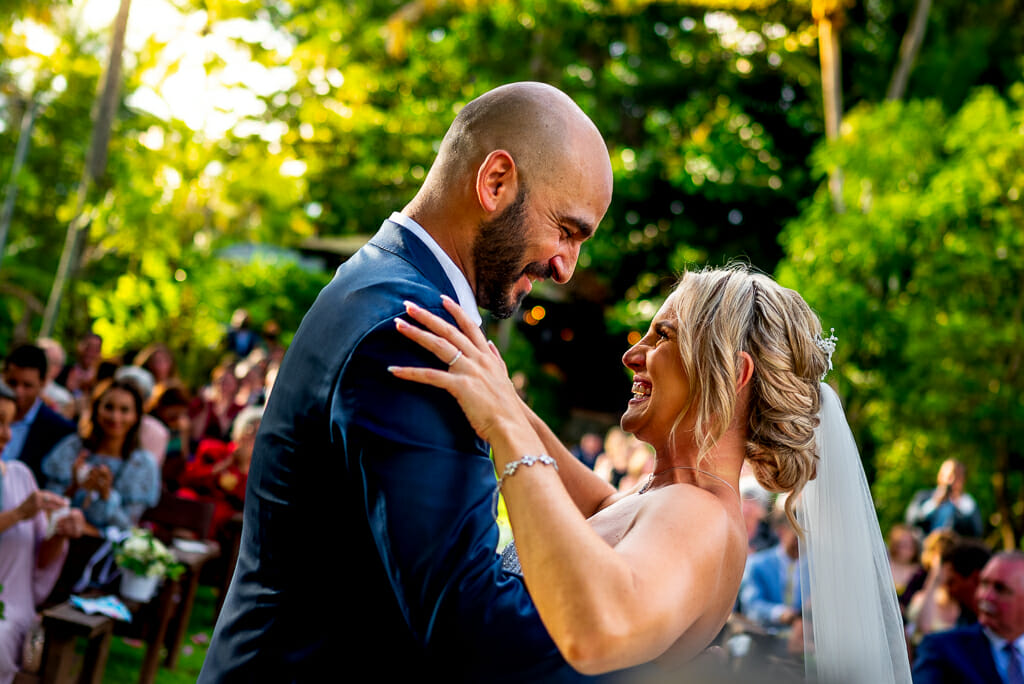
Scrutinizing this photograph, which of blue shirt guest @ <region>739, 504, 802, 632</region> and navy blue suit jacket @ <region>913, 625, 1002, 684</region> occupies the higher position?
navy blue suit jacket @ <region>913, 625, 1002, 684</region>

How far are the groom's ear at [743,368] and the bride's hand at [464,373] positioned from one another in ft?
2.60

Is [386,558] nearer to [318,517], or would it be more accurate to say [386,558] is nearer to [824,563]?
[318,517]

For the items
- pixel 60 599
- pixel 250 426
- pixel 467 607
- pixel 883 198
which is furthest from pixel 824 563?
pixel 883 198

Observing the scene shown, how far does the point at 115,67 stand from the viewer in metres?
14.7

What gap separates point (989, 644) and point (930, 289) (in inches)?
322

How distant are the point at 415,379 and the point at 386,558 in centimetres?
29

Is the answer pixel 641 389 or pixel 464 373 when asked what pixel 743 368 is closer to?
pixel 641 389

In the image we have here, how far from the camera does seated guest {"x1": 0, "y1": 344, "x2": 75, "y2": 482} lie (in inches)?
252

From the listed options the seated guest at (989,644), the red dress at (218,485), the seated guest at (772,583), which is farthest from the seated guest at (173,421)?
the seated guest at (989,644)

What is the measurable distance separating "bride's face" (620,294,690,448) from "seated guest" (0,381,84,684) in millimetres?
3706

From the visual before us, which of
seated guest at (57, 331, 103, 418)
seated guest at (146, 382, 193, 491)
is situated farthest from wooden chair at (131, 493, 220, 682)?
seated guest at (57, 331, 103, 418)

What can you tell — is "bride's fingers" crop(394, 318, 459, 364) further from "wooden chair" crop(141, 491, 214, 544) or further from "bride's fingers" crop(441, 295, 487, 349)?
"wooden chair" crop(141, 491, 214, 544)

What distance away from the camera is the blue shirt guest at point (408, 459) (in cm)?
158

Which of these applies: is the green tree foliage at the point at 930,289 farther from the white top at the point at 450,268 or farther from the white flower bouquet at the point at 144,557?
the white top at the point at 450,268
